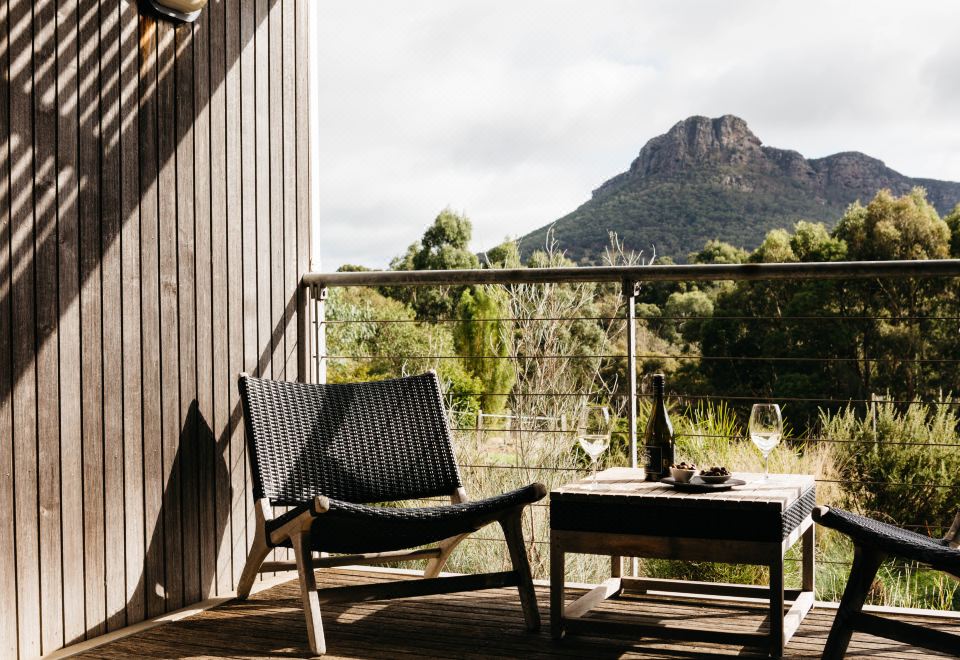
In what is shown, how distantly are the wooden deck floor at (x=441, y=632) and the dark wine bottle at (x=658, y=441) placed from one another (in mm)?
431

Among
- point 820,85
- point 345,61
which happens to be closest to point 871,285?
point 820,85

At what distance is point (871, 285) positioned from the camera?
1853 cm

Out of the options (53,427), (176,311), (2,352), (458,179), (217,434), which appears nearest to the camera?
(2,352)

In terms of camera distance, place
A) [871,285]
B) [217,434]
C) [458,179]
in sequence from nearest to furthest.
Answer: [217,434] < [871,285] < [458,179]

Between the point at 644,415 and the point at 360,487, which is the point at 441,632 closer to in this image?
the point at 360,487

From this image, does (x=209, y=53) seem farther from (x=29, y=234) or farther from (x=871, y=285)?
(x=871, y=285)

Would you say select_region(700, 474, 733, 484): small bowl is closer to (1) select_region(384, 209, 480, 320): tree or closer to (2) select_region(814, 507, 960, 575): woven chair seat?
(2) select_region(814, 507, 960, 575): woven chair seat

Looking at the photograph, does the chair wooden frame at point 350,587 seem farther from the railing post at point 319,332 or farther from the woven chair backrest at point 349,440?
the railing post at point 319,332

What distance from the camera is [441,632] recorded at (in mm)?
2432

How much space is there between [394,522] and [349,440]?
61cm

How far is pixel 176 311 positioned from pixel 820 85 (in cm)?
2928

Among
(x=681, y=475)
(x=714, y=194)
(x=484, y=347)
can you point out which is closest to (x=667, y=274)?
(x=681, y=475)

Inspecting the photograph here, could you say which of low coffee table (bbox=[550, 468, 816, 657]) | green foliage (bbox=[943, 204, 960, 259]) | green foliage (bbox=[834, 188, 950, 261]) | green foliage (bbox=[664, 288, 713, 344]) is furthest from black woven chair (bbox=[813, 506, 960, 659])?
green foliage (bbox=[943, 204, 960, 259])

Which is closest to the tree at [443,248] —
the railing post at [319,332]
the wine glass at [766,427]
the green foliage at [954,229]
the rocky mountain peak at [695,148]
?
the rocky mountain peak at [695,148]
